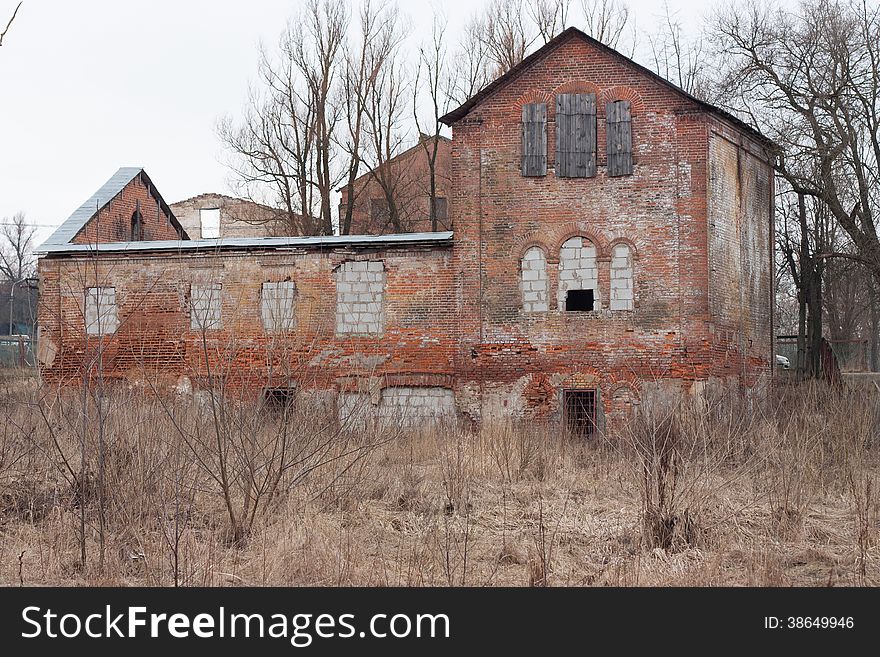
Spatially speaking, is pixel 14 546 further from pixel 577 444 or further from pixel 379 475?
pixel 577 444

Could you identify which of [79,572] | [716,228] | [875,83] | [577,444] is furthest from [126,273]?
[875,83]

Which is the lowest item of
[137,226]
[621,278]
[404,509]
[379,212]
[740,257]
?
[404,509]

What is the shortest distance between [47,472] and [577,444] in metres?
7.67

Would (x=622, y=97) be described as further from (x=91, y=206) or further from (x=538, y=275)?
(x=91, y=206)

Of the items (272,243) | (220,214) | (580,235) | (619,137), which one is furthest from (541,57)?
(220,214)

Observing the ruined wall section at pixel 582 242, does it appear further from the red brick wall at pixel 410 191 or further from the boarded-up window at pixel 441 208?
the boarded-up window at pixel 441 208

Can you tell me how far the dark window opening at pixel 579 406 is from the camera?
63.1 feet

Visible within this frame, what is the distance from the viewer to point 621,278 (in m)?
19.1

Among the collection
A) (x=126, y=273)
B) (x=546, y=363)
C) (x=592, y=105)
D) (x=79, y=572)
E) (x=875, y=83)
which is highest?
(x=875, y=83)

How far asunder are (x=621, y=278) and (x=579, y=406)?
2.47m

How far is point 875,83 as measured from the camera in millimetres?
27438

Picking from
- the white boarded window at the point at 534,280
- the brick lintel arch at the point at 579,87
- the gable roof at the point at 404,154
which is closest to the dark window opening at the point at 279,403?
the white boarded window at the point at 534,280

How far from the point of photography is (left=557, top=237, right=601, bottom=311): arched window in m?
19.2

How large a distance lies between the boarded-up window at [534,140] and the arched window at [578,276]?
1499 mm
